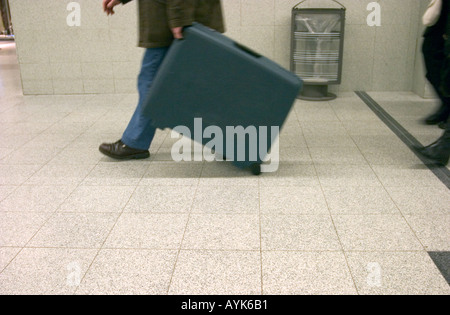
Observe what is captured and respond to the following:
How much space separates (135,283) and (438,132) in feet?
8.57

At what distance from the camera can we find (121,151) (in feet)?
9.31

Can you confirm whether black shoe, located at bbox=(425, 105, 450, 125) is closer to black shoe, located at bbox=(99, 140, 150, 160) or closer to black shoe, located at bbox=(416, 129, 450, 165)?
black shoe, located at bbox=(416, 129, 450, 165)

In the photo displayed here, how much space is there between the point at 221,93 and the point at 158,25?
55cm

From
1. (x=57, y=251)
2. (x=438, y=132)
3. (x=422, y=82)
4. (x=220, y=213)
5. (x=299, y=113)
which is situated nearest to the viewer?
(x=57, y=251)

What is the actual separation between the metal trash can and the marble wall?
303mm

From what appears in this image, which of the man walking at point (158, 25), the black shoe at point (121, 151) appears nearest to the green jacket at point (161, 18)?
the man walking at point (158, 25)

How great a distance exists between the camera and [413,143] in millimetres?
3098

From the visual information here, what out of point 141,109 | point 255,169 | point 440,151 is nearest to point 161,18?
point 141,109

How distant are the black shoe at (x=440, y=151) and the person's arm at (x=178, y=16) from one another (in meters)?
1.54

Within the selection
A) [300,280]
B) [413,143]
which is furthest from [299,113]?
[300,280]

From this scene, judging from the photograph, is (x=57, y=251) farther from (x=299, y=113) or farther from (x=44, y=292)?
(x=299, y=113)

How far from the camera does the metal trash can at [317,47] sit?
4.23 meters

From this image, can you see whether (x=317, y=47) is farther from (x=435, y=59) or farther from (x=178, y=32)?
(x=178, y=32)

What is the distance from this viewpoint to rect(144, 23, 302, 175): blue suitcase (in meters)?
2.23
